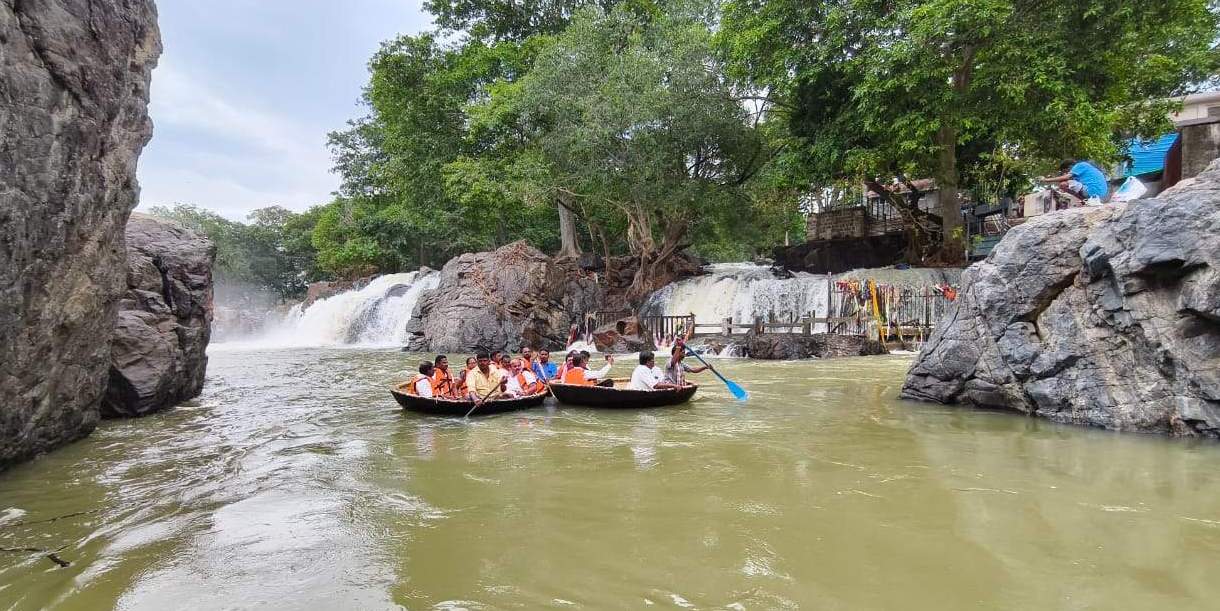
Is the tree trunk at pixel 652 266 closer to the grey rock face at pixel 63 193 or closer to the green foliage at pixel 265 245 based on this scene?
the grey rock face at pixel 63 193

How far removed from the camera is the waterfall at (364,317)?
23.1m

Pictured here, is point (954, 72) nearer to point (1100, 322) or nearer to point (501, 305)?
point (1100, 322)

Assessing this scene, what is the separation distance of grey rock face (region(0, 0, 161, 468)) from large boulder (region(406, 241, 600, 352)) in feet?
41.6

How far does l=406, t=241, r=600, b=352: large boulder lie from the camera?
19.3 m

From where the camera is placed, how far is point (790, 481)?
5.02m

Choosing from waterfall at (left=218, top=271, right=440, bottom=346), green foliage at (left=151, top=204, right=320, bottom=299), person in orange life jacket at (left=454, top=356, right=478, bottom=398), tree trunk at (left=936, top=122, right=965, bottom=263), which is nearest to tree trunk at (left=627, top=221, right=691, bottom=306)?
waterfall at (left=218, top=271, right=440, bottom=346)

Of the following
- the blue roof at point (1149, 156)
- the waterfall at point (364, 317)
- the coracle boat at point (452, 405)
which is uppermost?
the blue roof at point (1149, 156)

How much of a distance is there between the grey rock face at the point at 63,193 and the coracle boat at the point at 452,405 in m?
3.09

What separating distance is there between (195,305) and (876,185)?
56.1ft

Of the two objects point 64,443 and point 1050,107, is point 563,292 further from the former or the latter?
point 64,443

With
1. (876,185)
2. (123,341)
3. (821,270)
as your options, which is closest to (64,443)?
(123,341)

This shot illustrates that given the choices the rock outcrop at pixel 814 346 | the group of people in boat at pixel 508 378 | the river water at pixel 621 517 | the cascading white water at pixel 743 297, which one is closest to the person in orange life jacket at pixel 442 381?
the group of people in boat at pixel 508 378

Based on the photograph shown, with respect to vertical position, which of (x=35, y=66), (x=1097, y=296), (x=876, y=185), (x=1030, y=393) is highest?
(x=876, y=185)

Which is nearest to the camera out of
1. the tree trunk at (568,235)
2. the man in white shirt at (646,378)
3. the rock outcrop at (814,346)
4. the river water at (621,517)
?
the river water at (621,517)
